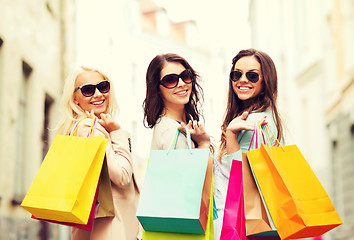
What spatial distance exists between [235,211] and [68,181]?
81cm

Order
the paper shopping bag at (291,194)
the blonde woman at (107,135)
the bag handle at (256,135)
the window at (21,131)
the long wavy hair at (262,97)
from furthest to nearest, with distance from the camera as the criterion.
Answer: the window at (21,131), the long wavy hair at (262,97), the blonde woman at (107,135), the bag handle at (256,135), the paper shopping bag at (291,194)

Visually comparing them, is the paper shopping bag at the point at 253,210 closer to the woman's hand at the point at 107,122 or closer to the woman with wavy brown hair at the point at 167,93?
the woman with wavy brown hair at the point at 167,93

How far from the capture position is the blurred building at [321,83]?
489 inches

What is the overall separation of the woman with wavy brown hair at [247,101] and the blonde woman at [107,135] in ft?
1.58

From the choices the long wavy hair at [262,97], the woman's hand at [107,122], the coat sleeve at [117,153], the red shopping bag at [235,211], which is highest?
the long wavy hair at [262,97]

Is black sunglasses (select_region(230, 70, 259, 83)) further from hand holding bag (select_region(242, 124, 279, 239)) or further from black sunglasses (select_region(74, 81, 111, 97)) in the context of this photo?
black sunglasses (select_region(74, 81, 111, 97))

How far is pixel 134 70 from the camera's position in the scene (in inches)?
1000

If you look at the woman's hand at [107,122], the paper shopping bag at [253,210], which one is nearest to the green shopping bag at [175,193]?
the paper shopping bag at [253,210]

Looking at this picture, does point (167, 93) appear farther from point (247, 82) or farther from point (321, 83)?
point (321, 83)

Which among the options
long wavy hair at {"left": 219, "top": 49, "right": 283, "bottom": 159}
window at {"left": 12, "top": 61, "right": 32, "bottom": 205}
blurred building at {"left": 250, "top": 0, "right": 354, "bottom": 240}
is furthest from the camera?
blurred building at {"left": 250, "top": 0, "right": 354, "bottom": 240}

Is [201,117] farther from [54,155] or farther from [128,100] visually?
[128,100]

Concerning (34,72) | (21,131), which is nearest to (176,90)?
(21,131)

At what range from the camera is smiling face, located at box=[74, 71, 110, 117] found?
9.82 ft

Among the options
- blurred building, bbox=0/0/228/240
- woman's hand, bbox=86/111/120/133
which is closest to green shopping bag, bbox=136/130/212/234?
woman's hand, bbox=86/111/120/133
